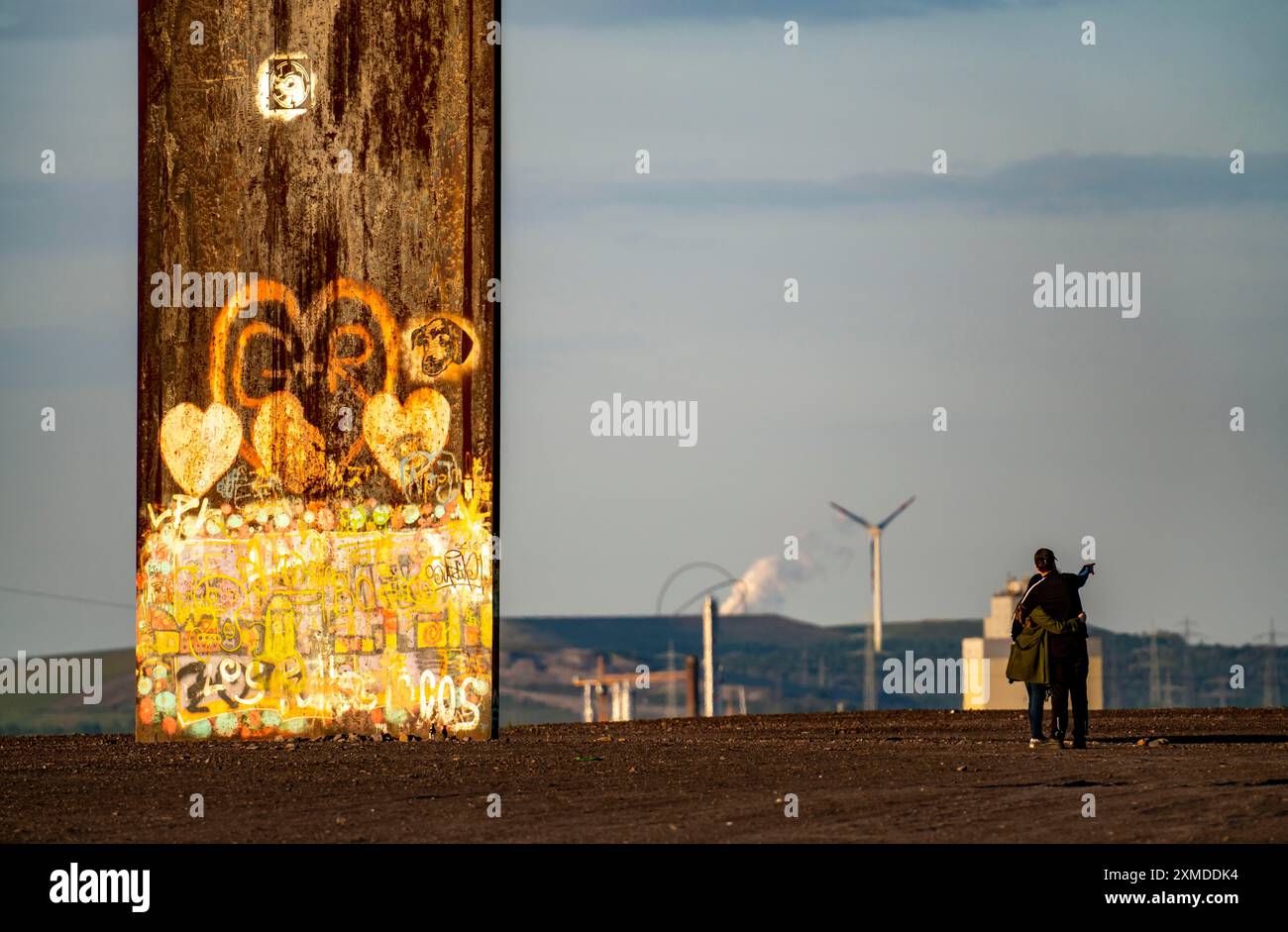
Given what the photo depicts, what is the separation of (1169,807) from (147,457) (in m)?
11.7

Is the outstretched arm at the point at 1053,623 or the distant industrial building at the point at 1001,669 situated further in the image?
the distant industrial building at the point at 1001,669

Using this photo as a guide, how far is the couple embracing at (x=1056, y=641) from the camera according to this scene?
769 inches

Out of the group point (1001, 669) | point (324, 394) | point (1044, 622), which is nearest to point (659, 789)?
point (1044, 622)

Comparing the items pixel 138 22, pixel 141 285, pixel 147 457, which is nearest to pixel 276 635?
pixel 147 457

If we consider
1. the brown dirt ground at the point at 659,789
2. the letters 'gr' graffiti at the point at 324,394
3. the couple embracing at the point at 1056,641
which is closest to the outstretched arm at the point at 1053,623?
the couple embracing at the point at 1056,641

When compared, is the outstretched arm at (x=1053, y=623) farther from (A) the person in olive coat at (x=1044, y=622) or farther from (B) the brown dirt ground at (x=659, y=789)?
(B) the brown dirt ground at (x=659, y=789)

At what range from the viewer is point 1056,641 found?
64.1ft

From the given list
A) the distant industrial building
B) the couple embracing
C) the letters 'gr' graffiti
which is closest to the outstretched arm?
the couple embracing

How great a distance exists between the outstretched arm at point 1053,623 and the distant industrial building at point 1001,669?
21.8 metres

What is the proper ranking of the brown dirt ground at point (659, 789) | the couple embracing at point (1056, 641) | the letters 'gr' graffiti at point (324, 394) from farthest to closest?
the letters 'gr' graffiti at point (324, 394), the couple embracing at point (1056, 641), the brown dirt ground at point (659, 789)

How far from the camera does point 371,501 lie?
21.1 metres

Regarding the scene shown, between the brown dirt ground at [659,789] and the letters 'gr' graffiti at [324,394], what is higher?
the letters 'gr' graffiti at [324,394]

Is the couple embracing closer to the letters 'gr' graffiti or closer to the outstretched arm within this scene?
the outstretched arm
